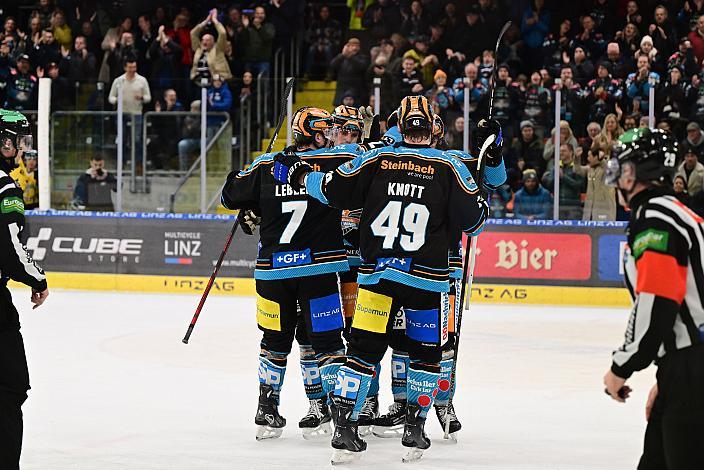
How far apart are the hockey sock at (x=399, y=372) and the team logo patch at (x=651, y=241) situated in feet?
9.57

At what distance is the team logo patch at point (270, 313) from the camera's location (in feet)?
20.2

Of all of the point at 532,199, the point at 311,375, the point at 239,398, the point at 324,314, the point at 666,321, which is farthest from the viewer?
the point at 532,199

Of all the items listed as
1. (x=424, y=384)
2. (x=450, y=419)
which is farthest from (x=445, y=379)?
(x=424, y=384)

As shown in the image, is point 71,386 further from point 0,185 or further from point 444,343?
point 0,185

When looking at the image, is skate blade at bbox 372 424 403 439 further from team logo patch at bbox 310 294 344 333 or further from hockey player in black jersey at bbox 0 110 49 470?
hockey player in black jersey at bbox 0 110 49 470

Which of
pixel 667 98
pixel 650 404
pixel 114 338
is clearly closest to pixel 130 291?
pixel 114 338

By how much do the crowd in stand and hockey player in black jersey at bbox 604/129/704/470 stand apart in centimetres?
769

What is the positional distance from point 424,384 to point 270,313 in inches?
35.2

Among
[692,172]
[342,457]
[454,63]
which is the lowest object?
[342,457]

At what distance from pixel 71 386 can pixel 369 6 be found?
9842 millimetres

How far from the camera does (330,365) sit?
6.14m

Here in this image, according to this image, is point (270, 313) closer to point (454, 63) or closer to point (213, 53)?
point (454, 63)

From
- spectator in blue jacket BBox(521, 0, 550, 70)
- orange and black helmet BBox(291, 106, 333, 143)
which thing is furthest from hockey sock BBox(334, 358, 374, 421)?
spectator in blue jacket BBox(521, 0, 550, 70)

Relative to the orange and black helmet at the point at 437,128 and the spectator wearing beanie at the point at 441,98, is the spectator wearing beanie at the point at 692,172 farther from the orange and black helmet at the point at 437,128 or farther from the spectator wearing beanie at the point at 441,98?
the orange and black helmet at the point at 437,128
